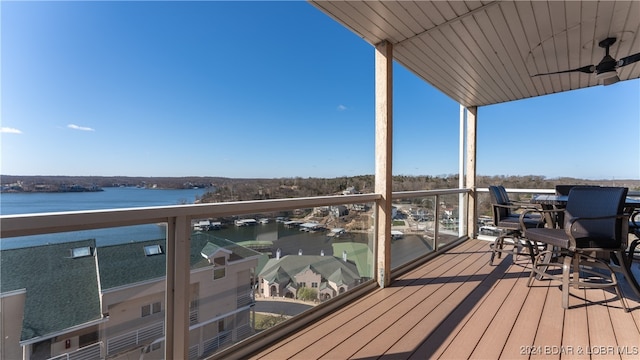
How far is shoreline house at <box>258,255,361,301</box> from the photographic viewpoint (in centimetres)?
188

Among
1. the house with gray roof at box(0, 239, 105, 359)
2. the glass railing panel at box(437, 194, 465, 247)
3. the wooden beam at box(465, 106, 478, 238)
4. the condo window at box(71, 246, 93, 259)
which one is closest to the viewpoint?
the house with gray roof at box(0, 239, 105, 359)

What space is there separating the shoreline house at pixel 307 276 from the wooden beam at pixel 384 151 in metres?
0.38

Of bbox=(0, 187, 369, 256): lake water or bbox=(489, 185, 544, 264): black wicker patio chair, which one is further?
bbox=(489, 185, 544, 264): black wicker patio chair

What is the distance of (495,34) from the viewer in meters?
2.74

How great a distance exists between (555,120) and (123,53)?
11995 millimetres

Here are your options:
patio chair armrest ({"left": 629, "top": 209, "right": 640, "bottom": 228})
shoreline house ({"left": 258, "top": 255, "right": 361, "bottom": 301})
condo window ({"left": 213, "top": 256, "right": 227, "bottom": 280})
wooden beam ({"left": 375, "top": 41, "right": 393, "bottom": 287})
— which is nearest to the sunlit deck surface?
shoreline house ({"left": 258, "top": 255, "right": 361, "bottom": 301})

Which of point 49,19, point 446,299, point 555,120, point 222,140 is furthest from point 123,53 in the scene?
point 555,120

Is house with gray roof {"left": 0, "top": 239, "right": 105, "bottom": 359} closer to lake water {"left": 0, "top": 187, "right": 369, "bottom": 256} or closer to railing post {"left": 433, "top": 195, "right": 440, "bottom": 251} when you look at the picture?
lake water {"left": 0, "top": 187, "right": 369, "bottom": 256}

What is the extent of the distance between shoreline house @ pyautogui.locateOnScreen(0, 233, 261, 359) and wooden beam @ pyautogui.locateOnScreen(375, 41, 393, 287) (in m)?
1.73

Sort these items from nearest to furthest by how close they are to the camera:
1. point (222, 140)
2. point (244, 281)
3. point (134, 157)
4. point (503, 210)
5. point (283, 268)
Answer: point (244, 281) < point (283, 268) < point (503, 210) < point (134, 157) < point (222, 140)

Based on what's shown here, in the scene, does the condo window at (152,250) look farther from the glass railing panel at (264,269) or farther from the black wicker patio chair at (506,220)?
the black wicker patio chair at (506,220)

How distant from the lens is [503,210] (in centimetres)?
369

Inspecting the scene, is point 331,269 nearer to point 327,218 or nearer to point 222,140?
point 327,218

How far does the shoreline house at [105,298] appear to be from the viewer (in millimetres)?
1003
